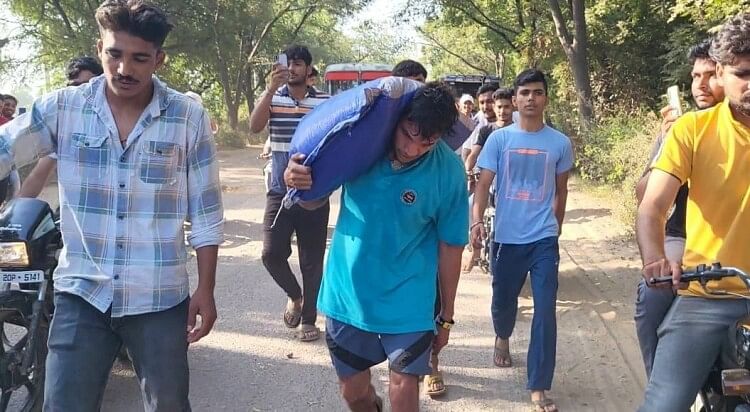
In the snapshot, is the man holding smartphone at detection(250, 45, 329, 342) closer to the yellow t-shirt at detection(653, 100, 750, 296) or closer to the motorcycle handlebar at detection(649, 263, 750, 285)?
the yellow t-shirt at detection(653, 100, 750, 296)

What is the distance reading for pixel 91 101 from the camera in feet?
8.13

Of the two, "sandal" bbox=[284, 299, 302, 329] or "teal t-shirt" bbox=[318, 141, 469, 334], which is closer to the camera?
"teal t-shirt" bbox=[318, 141, 469, 334]

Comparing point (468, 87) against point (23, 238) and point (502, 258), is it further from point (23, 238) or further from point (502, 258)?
point (23, 238)

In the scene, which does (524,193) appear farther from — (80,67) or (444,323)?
(80,67)

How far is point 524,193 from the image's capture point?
4.30 meters

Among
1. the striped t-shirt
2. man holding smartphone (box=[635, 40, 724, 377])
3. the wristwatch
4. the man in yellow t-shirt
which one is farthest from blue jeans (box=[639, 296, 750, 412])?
the striped t-shirt

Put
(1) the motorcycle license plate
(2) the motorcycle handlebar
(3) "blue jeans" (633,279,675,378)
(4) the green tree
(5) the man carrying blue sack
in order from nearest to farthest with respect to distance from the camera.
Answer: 1. (2) the motorcycle handlebar
2. (5) the man carrying blue sack
3. (1) the motorcycle license plate
4. (3) "blue jeans" (633,279,675,378)
5. (4) the green tree

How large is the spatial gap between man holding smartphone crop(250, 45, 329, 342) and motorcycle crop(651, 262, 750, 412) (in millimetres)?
2943

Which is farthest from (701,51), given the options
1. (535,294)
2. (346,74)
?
(346,74)

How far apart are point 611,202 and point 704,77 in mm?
8044

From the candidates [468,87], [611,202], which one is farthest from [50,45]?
[611,202]

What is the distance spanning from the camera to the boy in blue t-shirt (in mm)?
4234

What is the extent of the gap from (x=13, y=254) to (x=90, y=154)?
3.70 feet

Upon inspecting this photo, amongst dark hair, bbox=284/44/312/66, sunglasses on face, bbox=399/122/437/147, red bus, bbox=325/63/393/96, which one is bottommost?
sunglasses on face, bbox=399/122/437/147
